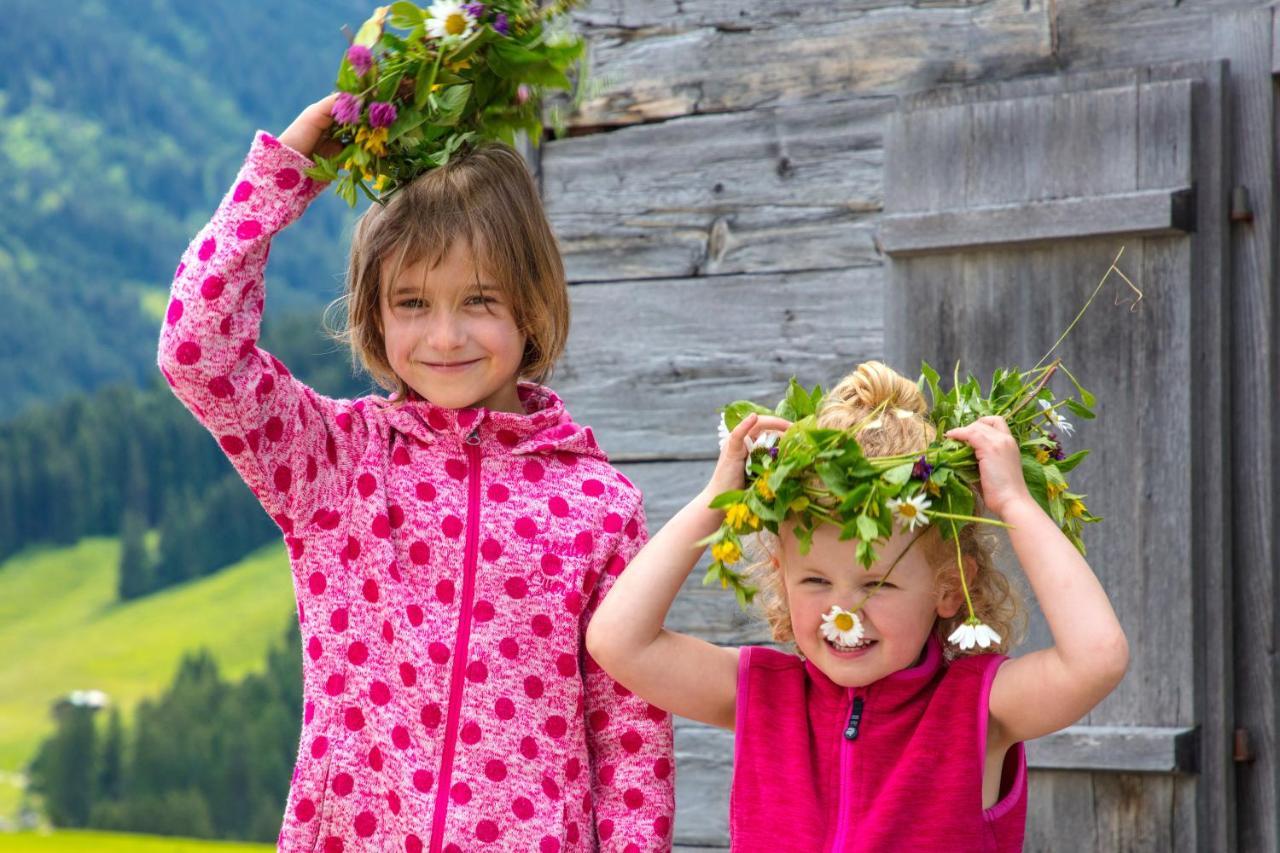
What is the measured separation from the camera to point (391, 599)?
2.39 metres

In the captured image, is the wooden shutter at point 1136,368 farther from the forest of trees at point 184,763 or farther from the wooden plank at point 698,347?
the forest of trees at point 184,763

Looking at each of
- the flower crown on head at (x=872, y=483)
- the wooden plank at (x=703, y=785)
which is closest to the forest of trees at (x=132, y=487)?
the wooden plank at (x=703, y=785)

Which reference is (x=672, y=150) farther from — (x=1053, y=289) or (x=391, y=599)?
(x=391, y=599)

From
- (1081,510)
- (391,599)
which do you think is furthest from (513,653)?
(1081,510)

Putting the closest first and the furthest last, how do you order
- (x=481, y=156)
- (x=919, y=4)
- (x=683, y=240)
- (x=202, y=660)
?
(x=481, y=156) → (x=919, y=4) → (x=683, y=240) → (x=202, y=660)

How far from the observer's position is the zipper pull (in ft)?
7.32

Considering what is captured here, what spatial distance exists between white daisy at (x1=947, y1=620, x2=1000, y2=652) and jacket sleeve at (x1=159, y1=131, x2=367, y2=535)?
969mm

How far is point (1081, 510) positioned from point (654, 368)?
1.87 m

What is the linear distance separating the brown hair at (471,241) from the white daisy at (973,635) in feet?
2.65

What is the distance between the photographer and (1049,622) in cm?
214

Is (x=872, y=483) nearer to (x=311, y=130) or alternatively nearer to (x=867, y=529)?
(x=867, y=529)

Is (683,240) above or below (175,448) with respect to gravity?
below

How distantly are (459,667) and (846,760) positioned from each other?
1.91 feet

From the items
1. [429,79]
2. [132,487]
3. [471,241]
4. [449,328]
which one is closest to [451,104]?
[429,79]
